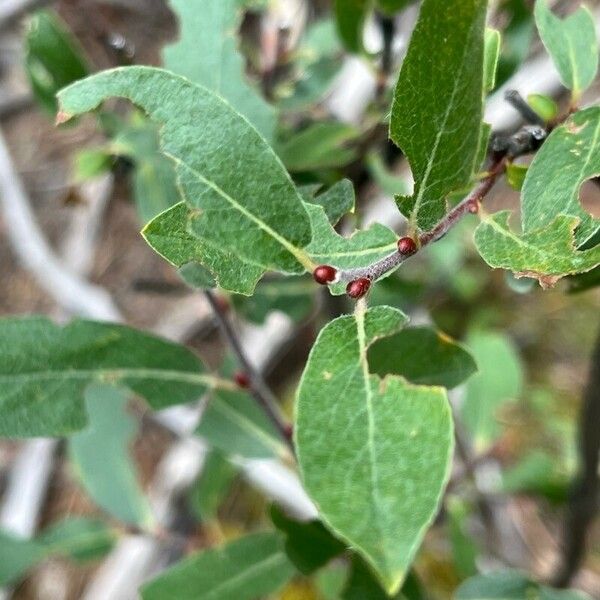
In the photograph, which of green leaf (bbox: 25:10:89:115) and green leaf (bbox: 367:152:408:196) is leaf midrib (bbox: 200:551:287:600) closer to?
green leaf (bbox: 367:152:408:196)

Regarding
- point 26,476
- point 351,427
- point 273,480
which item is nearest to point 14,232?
point 26,476

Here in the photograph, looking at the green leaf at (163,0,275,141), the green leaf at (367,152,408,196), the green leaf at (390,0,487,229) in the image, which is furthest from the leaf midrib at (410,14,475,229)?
the green leaf at (367,152,408,196)

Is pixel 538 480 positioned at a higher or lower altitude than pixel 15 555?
lower

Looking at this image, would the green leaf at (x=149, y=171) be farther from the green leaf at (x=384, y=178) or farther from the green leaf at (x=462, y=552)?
the green leaf at (x=462, y=552)

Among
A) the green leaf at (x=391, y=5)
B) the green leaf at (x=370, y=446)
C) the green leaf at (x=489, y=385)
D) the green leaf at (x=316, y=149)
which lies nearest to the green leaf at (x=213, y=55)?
the green leaf at (x=316, y=149)

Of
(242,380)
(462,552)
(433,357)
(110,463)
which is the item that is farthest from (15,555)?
(433,357)

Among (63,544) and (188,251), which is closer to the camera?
(188,251)

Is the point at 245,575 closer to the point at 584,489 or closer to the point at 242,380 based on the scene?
the point at 242,380
